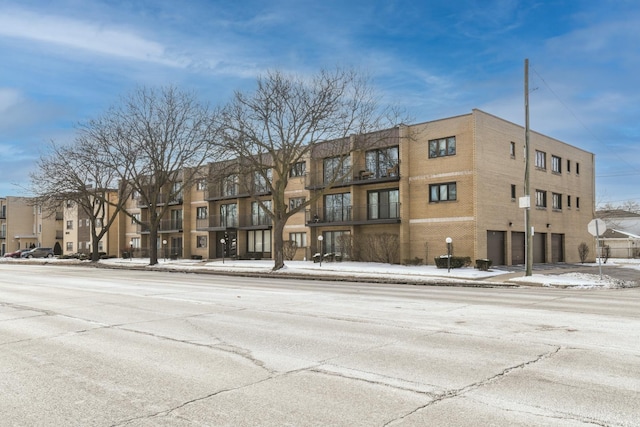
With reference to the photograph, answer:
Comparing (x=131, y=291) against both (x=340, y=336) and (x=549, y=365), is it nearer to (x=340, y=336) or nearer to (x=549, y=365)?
(x=340, y=336)

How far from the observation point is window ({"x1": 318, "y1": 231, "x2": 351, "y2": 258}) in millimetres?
38987

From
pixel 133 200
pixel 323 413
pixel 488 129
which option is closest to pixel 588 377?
pixel 323 413

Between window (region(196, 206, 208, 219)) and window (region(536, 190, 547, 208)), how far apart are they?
3208 cm

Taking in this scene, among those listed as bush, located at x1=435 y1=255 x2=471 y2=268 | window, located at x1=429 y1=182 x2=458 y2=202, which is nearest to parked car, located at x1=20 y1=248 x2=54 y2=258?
window, located at x1=429 y1=182 x2=458 y2=202

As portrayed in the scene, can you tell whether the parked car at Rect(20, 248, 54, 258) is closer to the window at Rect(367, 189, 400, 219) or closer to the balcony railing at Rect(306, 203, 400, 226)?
the balcony railing at Rect(306, 203, 400, 226)

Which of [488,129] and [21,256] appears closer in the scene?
[488,129]

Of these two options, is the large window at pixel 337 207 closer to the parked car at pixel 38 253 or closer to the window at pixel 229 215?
the window at pixel 229 215

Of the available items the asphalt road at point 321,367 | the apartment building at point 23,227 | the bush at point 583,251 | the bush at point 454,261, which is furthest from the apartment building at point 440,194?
the apartment building at point 23,227

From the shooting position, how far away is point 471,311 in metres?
12.0

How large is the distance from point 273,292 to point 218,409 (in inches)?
472

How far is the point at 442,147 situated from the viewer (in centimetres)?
3438

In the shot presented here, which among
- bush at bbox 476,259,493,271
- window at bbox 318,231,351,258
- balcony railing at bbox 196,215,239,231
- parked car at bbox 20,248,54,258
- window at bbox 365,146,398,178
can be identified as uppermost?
window at bbox 365,146,398,178

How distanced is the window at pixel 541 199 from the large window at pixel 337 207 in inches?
540

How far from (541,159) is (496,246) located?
30.8 feet
